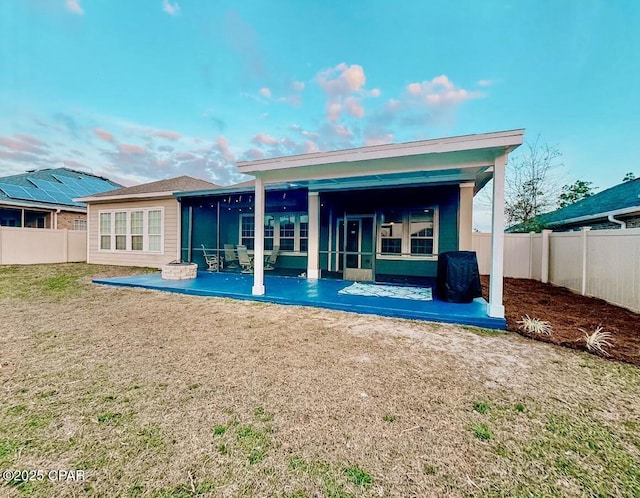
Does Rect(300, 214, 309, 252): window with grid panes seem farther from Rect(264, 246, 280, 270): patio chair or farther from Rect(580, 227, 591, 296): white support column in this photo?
Rect(580, 227, 591, 296): white support column

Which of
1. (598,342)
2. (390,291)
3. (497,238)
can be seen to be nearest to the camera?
(598,342)

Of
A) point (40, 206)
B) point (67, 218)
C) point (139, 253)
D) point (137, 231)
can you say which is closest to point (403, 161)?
point (139, 253)

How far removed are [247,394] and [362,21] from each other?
11742mm

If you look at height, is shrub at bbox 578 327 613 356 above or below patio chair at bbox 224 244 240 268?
below

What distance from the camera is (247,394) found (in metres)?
2.69

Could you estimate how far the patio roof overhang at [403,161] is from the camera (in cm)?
475

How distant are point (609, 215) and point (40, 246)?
2202 cm

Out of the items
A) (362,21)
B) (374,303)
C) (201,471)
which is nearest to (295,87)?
(362,21)

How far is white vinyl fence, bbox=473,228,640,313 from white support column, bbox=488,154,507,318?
2604 mm

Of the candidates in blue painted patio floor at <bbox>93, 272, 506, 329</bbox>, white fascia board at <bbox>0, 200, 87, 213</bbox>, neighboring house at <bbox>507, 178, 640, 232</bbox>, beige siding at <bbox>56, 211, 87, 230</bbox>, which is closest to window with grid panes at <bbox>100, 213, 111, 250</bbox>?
blue painted patio floor at <bbox>93, 272, 506, 329</bbox>

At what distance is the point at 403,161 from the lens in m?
5.64

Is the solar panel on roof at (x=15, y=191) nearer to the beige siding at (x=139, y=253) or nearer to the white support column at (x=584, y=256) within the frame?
the beige siding at (x=139, y=253)

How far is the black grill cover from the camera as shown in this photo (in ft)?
19.7

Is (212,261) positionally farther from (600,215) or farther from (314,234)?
(600,215)
